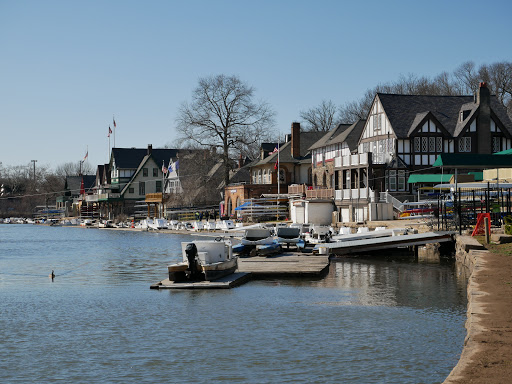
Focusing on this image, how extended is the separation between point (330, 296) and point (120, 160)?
112 metres

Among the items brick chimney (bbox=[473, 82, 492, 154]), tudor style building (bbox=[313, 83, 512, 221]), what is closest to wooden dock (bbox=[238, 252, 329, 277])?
tudor style building (bbox=[313, 83, 512, 221])

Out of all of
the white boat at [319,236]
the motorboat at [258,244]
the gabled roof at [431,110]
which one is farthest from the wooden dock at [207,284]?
the gabled roof at [431,110]

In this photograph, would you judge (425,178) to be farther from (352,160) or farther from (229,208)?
(229,208)

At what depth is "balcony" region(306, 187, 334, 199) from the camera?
243 feet

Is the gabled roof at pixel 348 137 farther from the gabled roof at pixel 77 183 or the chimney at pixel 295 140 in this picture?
the gabled roof at pixel 77 183

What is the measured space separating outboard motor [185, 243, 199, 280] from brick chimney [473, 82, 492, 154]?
152 feet

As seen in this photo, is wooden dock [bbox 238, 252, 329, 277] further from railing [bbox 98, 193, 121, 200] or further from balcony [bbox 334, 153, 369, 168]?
railing [bbox 98, 193, 121, 200]

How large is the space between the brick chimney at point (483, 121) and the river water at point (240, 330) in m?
37.1

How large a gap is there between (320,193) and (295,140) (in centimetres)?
1874

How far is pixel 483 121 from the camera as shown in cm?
6962

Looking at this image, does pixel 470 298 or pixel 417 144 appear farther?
pixel 417 144

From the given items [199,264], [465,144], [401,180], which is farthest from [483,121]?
[199,264]

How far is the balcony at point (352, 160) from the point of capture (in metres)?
68.4

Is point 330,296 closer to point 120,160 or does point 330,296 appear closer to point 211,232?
point 211,232
